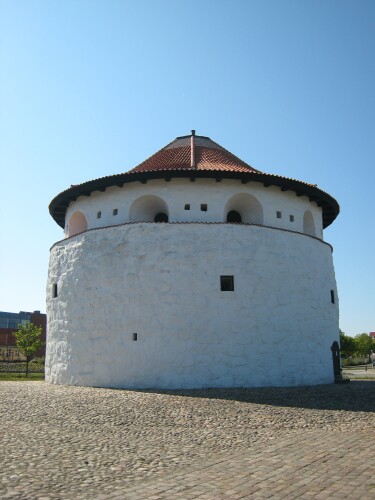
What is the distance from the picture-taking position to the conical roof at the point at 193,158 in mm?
14494

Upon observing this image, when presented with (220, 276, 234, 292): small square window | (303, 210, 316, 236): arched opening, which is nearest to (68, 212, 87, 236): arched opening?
(220, 276, 234, 292): small square window

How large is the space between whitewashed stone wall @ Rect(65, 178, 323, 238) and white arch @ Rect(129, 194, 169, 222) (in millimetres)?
127

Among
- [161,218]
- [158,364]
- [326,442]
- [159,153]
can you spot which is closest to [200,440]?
[326,442]

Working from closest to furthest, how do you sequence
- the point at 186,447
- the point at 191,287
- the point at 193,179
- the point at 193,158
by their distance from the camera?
1. the point at 186,447
2. the point at 191,287
3. the point at 193,179
4. the point at 193,158

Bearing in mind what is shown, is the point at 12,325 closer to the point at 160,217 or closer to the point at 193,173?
the point at 160,217

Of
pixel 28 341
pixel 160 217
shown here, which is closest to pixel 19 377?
pixel 28 341

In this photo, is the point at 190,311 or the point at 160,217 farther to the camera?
the point at 160,217

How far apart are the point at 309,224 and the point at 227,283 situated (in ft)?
16.0

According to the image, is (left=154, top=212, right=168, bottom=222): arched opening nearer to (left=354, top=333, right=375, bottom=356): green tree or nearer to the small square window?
the small square window

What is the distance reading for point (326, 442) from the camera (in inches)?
225

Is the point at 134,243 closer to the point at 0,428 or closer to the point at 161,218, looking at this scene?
the point at 161,218

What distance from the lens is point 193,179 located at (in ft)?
44.3

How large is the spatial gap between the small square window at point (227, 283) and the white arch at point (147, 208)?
9.54 ft

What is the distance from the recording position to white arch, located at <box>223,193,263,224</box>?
1402cm
